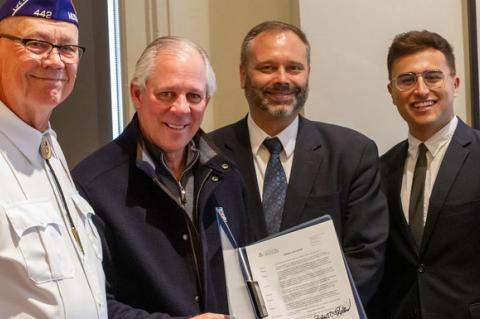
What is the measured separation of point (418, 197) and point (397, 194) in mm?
82

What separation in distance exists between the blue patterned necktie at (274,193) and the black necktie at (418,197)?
496 mm

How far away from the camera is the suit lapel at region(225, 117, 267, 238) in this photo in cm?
213

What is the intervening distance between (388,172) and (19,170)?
1.49m

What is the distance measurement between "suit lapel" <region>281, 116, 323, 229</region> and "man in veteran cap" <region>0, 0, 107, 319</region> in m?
0.78

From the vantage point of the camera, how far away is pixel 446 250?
2205mm

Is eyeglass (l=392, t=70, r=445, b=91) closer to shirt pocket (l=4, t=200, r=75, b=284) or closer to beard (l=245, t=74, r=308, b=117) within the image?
beard (l=245, t=74, r=308, b=117)

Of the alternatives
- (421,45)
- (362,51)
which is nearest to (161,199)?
(421,45)

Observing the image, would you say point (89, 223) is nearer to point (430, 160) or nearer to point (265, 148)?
point (265, 148)

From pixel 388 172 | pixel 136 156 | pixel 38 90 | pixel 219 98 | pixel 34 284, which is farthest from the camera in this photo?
pixel 219 98

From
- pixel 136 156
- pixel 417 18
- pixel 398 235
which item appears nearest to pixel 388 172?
pixel 398 235

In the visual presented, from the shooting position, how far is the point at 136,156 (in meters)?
1.80

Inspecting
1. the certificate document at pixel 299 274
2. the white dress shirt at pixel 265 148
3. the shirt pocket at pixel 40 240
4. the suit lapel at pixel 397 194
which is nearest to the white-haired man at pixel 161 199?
the certificate document at pixel 299 274

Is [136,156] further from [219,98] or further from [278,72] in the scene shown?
[219,98]

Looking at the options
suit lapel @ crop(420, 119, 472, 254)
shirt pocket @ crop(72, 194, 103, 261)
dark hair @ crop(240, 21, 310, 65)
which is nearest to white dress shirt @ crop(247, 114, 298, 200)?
dark hair @ crop(240, 21, 310, 65)
